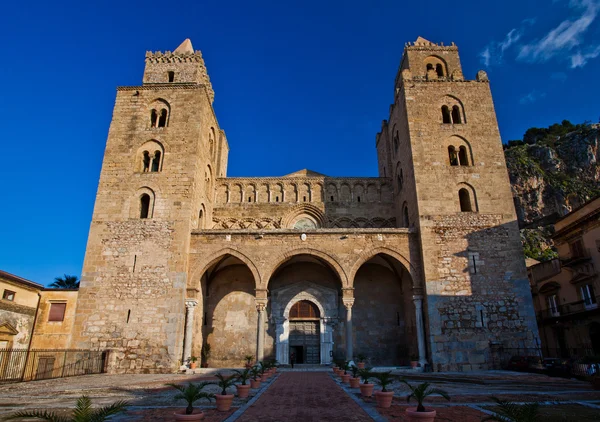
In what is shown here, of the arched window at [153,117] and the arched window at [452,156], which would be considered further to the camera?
the arched window at [153,117]

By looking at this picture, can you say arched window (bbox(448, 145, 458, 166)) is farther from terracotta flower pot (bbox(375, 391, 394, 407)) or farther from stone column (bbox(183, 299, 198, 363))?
terracotta flower pot (bbox(375, 391, 394, 407))

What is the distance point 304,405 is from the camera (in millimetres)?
8141

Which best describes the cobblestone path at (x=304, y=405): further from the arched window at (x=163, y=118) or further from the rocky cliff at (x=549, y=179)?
the rocky cliff at (x=549, y=179)

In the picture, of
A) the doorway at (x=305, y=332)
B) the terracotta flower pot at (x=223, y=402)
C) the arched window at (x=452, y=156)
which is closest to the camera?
the terracotta flower pot at (x=223, y=402)

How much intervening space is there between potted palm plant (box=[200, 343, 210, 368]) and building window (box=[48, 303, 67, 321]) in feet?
21.5

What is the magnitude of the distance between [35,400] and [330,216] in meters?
17.0

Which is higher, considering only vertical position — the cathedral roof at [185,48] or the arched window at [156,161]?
the cathedral roof at [185,48]

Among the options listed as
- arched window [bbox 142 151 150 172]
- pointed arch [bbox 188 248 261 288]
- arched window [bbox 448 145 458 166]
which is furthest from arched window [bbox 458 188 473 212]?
arched window [bbox 142 151 150 172]

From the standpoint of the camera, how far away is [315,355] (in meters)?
20.2

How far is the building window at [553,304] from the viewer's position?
24330 mm

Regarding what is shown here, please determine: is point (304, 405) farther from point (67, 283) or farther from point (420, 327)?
point (67, 283)

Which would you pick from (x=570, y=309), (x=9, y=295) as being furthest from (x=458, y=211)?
(x=9, y=295)

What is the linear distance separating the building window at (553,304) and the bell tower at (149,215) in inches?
848

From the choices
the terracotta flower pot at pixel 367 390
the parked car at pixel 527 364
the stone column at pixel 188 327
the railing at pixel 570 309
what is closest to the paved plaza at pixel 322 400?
the terracotta flower pot at pixel 367 390
